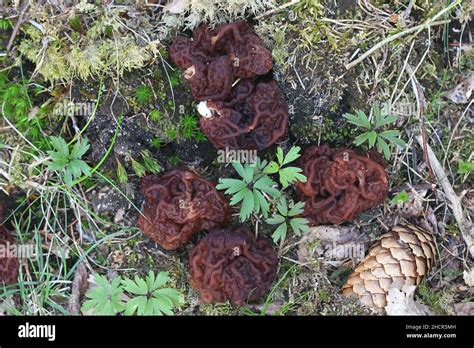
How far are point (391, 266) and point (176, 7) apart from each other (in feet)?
9.75

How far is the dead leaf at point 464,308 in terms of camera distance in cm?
495

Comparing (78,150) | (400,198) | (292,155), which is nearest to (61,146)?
→ (78,150)

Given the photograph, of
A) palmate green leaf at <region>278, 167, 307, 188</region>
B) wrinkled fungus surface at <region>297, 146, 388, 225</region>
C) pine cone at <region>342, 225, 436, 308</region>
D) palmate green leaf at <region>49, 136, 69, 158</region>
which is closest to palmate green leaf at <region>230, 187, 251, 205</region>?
palmate green leaf at <region>278, 167, 307, 188</region>

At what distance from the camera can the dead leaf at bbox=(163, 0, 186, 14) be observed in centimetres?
492

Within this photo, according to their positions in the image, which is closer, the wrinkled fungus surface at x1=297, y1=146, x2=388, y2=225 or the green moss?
the wrinkled fungus surface at x1=297, y1=146, x2=388, y2=225

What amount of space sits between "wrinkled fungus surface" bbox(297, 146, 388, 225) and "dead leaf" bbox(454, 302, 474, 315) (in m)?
1.18

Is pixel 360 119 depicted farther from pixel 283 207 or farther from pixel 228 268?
pixel 228 268

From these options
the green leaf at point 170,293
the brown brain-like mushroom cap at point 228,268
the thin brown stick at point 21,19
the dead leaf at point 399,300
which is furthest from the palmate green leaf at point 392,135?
the thin brown stick at point 21,19

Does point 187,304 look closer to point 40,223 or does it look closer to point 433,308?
point 40,223

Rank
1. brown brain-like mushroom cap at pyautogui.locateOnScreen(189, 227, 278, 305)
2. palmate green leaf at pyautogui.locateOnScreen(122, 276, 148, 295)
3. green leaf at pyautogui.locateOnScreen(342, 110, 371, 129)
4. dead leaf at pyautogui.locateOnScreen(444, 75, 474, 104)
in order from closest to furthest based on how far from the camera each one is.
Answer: palmate green leaf at pyautogui.locateOnScreen(122, 276, 148, 295)
brown brain-like mushroom cap at pyautogui.locateOnScreen(189, 227, 278, 305)
green leaf at pyautogui.locateOnScreen(342, 110, 371, 129)
dead leaf at pyautogui.locateOnScreen(444, 75, 474, 104)

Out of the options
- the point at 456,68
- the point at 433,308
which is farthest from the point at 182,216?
the point at 456,68

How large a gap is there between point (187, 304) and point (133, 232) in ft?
2.72

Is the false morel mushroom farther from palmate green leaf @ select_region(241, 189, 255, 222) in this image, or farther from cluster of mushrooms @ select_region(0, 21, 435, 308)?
palmate green leaf @ select_region(241, 189, 255, 222)

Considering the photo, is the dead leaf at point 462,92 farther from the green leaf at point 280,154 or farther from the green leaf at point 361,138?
the green leaf at point 280,154
